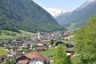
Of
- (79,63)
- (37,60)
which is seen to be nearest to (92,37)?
(79,63)

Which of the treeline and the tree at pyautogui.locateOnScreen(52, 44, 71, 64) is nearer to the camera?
the treeline

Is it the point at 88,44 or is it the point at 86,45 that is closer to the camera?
the point at 88,44

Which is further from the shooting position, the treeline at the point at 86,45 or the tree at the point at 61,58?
the tree at the point at 61,58

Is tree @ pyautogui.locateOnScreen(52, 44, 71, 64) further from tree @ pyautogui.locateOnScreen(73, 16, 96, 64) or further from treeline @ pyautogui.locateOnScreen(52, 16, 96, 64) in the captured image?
tree @ pyautogui.locateOnScreen(73, 16, 96, 64)

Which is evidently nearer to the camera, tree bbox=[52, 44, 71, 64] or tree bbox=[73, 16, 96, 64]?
tree bbox=[73, 16, 96, 64]

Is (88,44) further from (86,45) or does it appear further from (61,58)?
(61,58)

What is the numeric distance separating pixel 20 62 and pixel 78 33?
246ft

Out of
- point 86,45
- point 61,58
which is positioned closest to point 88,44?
point 86,45

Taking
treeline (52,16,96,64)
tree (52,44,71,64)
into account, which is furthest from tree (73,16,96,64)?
tree (52,44,71,64)

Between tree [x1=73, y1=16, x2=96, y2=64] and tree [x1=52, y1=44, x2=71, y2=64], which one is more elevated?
tree [x1=73, y1=16, x2=96, y2=64]

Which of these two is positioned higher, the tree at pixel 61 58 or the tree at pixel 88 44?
the tree at pixel 88 44

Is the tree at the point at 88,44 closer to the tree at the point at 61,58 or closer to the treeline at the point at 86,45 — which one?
the treeline at the point at 86,45

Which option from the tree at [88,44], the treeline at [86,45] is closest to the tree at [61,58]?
the treeline at [86,45]

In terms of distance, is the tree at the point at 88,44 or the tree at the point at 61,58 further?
the tree at the point at 61,58
